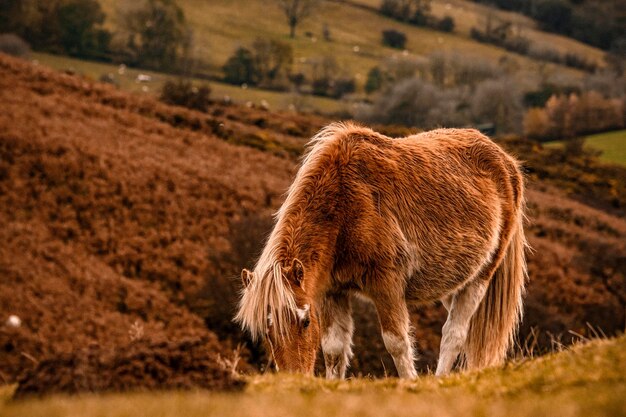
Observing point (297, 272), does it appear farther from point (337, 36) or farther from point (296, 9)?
point (296, 9)

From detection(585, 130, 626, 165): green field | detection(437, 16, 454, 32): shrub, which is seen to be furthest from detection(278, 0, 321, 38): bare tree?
detection(585, 130, 626, 165): green field

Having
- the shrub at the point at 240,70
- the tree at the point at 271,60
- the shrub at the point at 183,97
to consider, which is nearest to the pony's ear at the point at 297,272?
the shrub at the point at 183,97

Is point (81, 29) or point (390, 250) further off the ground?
point (81, 29)

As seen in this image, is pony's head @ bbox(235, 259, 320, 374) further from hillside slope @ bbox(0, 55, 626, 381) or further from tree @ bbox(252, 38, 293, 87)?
tree @ bbox(252, 38, 293, 87)

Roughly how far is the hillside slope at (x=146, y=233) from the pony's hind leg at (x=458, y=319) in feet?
27.8

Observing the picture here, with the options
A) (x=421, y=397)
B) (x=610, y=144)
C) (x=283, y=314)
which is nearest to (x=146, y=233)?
(x=283, y=314)

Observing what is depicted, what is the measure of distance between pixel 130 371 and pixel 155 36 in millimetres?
100524

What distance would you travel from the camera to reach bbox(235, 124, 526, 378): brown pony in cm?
843

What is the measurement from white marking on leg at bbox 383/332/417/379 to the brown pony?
1cm

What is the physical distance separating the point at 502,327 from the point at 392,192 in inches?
116

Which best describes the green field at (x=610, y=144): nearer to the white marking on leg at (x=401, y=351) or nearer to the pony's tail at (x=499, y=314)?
the pony's tail at (x=499, y=314)

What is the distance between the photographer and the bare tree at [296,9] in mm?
141250

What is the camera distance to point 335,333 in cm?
950

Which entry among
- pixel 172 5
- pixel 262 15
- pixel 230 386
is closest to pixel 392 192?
pixel 230 386
